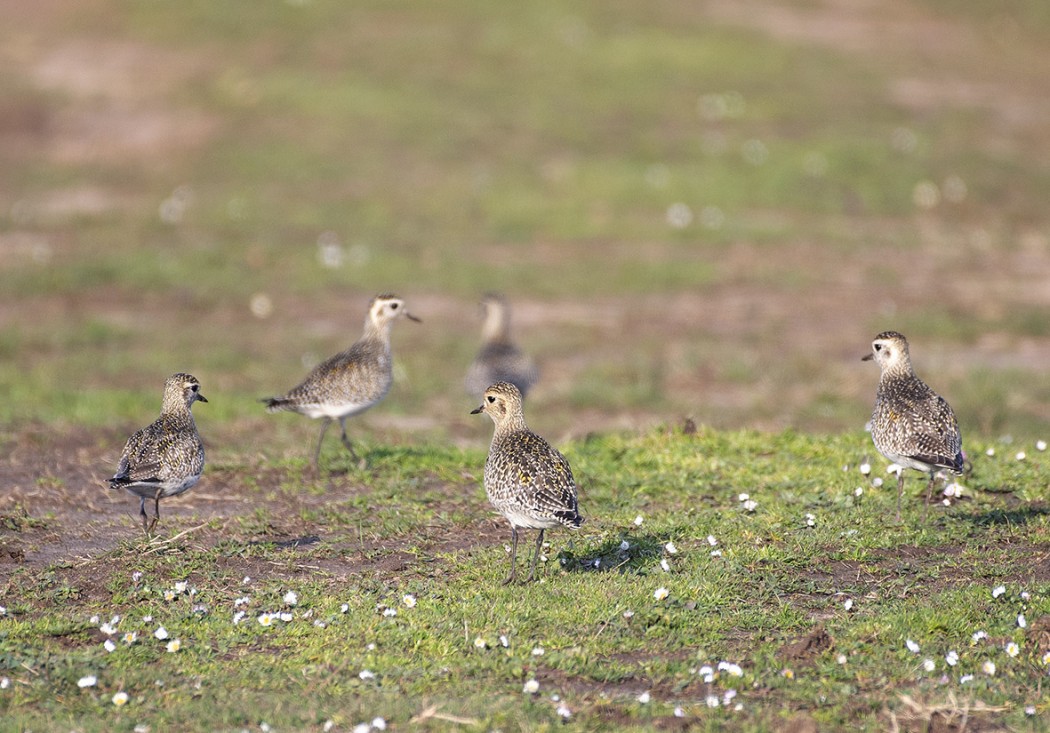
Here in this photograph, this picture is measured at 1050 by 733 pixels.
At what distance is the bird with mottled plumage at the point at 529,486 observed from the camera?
908 centimetres

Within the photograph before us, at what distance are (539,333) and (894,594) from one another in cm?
1092

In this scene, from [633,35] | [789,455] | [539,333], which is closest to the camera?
[789,455]

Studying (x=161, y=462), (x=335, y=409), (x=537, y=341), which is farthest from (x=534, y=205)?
(x=161, y=462)

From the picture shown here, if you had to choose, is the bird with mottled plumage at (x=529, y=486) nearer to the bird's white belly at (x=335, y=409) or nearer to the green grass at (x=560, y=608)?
the green grass at (x=560, y=608)

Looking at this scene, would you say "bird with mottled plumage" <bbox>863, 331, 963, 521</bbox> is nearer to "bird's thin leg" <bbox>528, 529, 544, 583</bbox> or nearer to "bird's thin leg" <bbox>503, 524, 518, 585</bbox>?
"bird's thin leg" <bbox>528, 529, 544, 583</bbox>

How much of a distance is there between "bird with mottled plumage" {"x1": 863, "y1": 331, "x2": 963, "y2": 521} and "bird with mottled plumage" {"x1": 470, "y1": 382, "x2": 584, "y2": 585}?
2.55m

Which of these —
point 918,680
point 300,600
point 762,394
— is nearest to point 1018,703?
point 918,680

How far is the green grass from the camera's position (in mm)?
7781

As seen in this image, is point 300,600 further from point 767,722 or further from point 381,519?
point 767,722

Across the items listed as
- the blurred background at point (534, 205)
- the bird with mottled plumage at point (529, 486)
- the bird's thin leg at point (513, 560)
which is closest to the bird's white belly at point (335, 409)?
the blurred background at point (534, 205)

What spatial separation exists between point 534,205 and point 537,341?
619 cm

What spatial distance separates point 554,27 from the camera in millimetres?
34031

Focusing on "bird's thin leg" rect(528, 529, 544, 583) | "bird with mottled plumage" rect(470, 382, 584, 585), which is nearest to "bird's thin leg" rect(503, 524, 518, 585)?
"bird with mottled plumage" rect(470, 382, 584, 585)

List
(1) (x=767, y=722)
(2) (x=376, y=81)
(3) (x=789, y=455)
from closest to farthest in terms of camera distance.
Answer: (1) (x=767, y=722) < (3) (x=789, y=455) < (2) (x=376, y=81)
